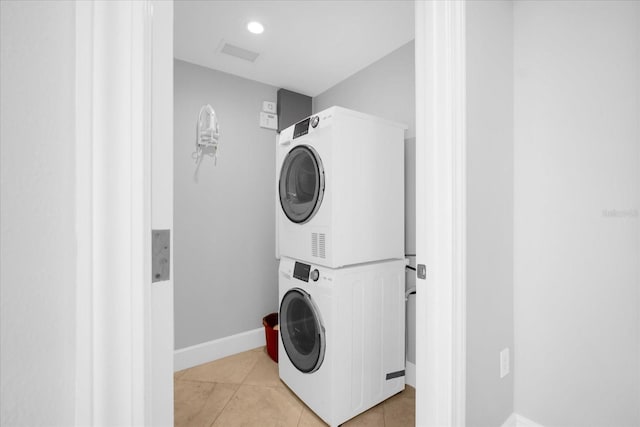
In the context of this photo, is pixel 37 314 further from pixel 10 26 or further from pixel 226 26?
pixel 226 26

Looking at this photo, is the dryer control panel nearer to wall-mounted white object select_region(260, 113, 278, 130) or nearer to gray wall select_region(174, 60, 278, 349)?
gray wall select_region(174, 60, 278, 349)

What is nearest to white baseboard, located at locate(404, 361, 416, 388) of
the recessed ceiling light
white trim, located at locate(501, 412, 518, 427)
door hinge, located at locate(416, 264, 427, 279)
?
white trim, located at locate(501, 412, 518, 427)

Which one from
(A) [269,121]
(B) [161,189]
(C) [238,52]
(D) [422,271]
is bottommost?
(D) [422,271]

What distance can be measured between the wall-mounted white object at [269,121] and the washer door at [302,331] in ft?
5.05

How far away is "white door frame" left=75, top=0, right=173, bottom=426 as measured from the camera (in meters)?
0.46

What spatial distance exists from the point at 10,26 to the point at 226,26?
5.74 feet

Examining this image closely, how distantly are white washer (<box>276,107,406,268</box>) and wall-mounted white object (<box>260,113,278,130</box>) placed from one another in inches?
31.0

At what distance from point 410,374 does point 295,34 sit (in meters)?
2.42

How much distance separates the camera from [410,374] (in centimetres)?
200

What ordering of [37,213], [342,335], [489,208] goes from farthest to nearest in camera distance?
[342,335]
[489,208]
[37,213]

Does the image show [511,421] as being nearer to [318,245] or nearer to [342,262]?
[342,262]

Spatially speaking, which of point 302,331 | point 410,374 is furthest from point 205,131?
point 410,374

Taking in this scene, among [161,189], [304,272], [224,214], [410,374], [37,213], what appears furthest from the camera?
[224,214]

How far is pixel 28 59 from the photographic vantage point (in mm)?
422
